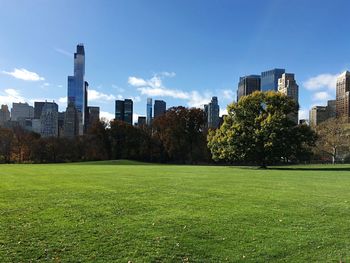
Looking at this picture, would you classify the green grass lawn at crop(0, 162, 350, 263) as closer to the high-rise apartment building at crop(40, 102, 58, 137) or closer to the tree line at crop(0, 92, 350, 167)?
the tree line at crop(0, 92, 350, 167)

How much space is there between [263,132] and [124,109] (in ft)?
390

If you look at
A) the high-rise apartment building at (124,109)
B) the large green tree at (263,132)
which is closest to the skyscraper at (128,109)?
the high-rise apartment building at (124,109)

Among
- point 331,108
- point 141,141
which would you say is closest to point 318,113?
point 331,108

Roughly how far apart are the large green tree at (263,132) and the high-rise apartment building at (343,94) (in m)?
69.9

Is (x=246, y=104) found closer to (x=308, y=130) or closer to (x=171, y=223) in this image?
(x=308, y=130)

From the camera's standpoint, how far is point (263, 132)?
4819cm

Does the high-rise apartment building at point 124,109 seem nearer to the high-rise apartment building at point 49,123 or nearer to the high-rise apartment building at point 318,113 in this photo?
the high-rise apartment building at point 49,123

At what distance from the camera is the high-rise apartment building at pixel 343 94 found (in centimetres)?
11725

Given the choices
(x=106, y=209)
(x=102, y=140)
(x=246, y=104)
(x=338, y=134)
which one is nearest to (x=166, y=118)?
(x=102, y=140)

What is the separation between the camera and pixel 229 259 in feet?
27.5

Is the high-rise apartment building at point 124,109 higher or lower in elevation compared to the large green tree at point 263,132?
higher

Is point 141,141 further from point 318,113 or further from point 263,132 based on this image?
point 318,113

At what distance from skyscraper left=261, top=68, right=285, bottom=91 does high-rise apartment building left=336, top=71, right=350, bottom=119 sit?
44.2 metres

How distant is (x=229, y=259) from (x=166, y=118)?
8722 centimetres
